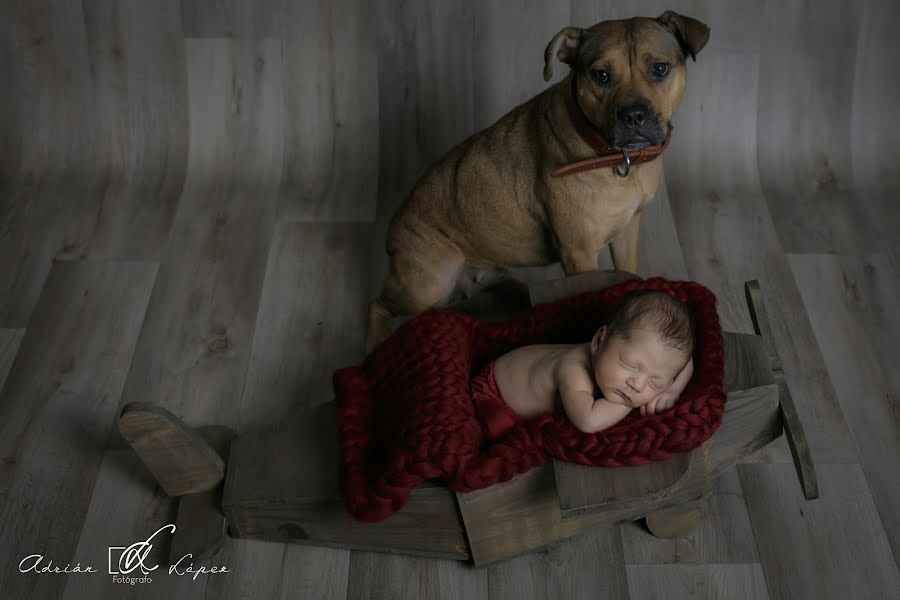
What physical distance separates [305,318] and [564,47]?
3.68 feet

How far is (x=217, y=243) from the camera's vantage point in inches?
112

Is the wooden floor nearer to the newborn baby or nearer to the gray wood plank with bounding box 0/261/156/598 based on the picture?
the gray wood plank with bounding box 0/261/156/598

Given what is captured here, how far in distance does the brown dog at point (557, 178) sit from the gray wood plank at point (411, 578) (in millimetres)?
689

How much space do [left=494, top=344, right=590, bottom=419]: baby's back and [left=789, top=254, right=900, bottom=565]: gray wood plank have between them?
2.98 ft

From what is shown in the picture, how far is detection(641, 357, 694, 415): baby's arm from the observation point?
1.74m

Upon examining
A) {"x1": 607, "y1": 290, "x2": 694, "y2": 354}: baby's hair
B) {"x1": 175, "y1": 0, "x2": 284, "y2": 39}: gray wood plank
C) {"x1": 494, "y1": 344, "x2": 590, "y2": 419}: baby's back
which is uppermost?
{"x1": 175, "y1": 0, "x2": 284, "y2": 39}: gray wood plank

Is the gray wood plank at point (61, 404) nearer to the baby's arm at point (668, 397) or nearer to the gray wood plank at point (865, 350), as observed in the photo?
the baby's arm at point (668, 397)

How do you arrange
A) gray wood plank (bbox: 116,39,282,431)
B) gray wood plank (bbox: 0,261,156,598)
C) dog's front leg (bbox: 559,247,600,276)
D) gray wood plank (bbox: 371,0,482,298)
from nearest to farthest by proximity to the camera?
gray wood plank (bbox: 0,261,156,598) < dog's front leg (bbox: 559,247,600,276) < gray wood plank (bbox: 116,39,282,431) < gray wood plank (bbox: 371,0,482,298)

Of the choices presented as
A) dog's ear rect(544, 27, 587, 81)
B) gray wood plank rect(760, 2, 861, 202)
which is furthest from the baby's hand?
gray wood plank rect(760, 2, 861, 202)

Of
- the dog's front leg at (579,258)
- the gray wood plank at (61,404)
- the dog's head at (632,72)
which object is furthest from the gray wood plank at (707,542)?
the gray wood plank at (61,404)

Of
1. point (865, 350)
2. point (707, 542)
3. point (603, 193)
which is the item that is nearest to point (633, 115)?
point (603, 193)

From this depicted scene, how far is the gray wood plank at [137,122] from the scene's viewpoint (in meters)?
2.87

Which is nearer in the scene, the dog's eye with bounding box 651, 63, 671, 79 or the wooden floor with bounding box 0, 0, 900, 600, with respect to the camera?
the dog's eye with bounding box 651, 63, 671, 79
